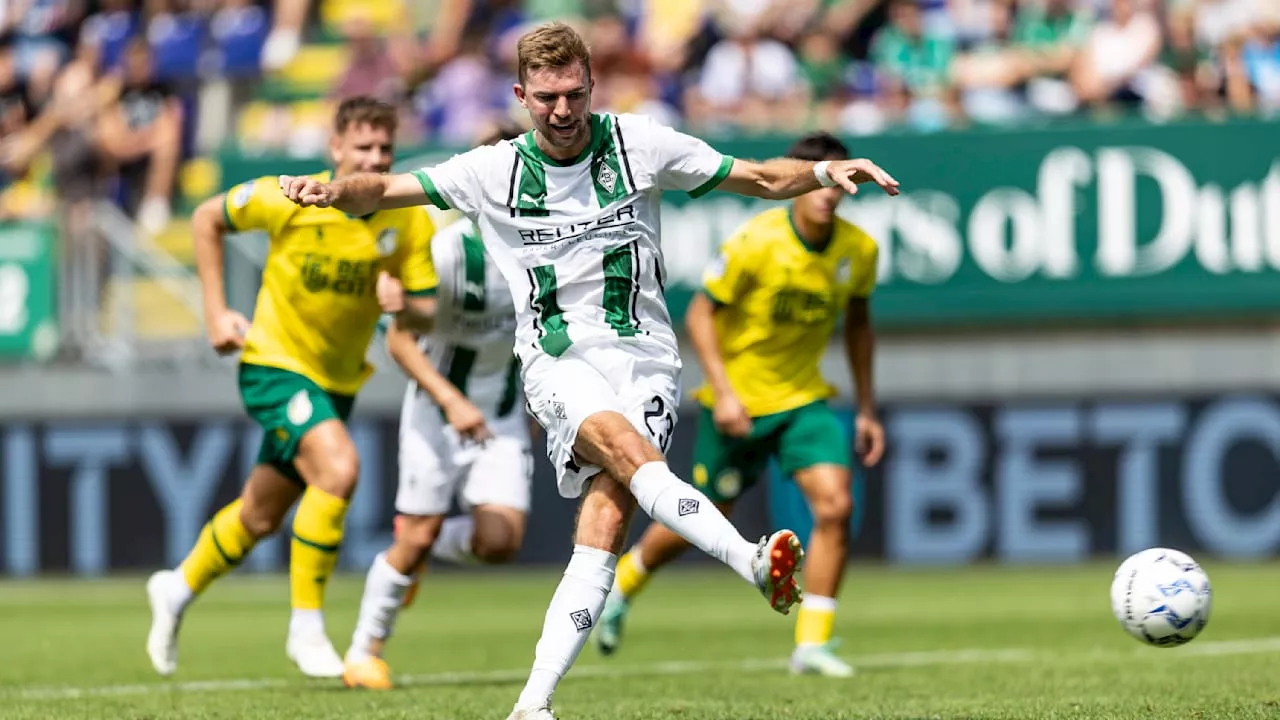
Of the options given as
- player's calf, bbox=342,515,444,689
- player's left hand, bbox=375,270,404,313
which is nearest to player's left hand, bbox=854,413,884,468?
player's calf, bbox=342,515,444,689

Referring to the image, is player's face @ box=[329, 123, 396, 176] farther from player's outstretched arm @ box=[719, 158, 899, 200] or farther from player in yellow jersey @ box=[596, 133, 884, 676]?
player's outstretched arm @ box=[719, 158, 899, 200]

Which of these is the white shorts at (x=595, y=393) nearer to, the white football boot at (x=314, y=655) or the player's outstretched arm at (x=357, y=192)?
the player's outstretched arm at (x=357, y=192)

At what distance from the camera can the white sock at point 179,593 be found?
28.4ft

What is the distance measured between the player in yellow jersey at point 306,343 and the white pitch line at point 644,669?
268 mm

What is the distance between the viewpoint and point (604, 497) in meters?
6.12

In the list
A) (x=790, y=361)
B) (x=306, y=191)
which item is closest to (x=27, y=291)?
(x=790, y=361)

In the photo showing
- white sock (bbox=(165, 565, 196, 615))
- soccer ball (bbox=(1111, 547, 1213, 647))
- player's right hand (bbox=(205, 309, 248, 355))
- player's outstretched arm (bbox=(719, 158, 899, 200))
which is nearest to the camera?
player's outstretched arm (bbox=(719, 158, 899, 200))

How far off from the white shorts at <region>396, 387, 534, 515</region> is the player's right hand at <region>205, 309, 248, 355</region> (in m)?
0.99

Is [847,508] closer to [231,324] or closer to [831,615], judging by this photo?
[831,615]

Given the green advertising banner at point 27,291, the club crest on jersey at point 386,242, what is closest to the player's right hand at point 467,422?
the club crest on jersey at point 386,242

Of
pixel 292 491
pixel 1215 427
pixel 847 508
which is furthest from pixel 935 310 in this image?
pixel 292 491

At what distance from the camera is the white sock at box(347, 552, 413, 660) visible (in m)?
8.44

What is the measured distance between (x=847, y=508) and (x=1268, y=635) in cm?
257

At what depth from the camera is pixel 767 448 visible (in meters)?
9.44
